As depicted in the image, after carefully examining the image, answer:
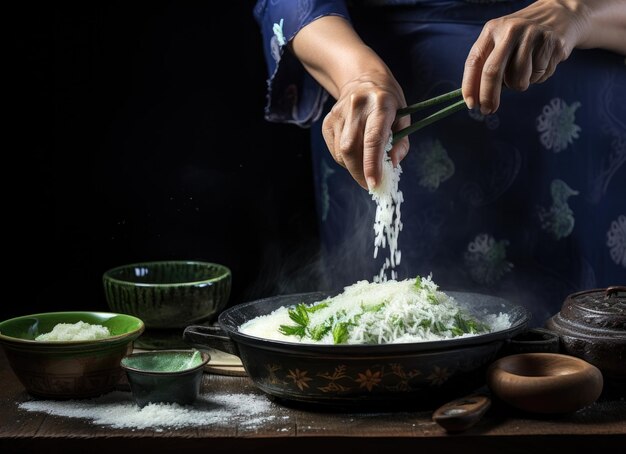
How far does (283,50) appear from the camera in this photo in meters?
2.75

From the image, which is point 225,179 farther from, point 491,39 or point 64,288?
point 491,39

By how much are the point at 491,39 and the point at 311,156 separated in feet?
4.96

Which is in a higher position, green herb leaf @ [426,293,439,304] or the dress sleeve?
the dress sleeve

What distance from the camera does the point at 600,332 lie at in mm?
2006

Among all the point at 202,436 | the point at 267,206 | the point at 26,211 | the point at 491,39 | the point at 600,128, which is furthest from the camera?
the point at 267,206

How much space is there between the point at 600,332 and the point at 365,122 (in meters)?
0.74

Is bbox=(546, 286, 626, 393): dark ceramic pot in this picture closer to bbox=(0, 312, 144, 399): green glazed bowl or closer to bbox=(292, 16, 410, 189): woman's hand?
bbox=(292, 16, 410, 189): woman's hand

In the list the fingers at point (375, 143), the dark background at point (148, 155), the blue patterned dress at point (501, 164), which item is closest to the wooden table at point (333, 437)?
the fingers at point (375, 143)

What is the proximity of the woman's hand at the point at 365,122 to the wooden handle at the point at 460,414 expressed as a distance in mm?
575

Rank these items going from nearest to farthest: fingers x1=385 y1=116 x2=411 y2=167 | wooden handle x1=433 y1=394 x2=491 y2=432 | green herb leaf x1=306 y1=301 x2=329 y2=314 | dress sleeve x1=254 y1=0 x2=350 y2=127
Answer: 1. wooden handle x1=433 y1=394 x2=491 y2=432
2. green herb leaf x1=306 y1=301 x2=329 y2=314
3. fingers x1=385 y1=116 x2=411 y2=167
4. dress sleeve x1=254 y1=0 x2=350 y2=127

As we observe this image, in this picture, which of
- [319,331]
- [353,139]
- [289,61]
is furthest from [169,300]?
[289,61]

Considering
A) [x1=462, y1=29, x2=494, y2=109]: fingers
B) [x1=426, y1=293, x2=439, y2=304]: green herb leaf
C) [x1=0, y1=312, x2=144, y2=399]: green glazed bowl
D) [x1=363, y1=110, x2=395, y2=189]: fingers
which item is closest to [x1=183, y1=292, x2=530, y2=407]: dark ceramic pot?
[x1=426, y1=293, x2=439, y2=304]: green herb leaf

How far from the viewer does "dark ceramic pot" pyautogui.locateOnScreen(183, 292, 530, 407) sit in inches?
72.7

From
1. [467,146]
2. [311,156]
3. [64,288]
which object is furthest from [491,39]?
[64,288]
